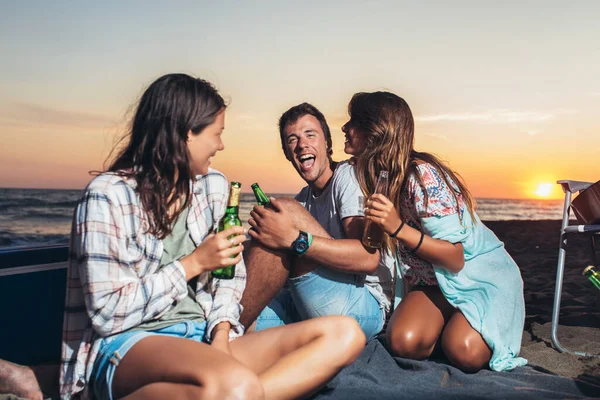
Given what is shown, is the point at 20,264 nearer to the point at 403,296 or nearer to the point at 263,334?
the point at 263,334

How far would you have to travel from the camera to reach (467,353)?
3502 mm

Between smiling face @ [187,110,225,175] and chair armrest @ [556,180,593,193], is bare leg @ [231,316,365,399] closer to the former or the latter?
smiling face @ [187,110,225,175]

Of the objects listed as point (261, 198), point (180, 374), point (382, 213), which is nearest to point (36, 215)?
point (261, 198)

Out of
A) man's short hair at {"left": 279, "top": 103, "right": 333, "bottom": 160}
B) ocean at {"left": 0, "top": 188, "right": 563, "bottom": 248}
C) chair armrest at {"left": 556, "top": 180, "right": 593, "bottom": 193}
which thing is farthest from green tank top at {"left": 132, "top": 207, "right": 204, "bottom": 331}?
ocean at {"left": 0, "top": 188, "right": 563, "bottom": 248}

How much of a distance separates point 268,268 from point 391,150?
1.02m

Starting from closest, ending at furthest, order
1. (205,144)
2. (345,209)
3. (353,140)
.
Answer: (205,144)
(345,209)
(353,140)

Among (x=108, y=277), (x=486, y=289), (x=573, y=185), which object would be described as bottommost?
(x=486, y=289)

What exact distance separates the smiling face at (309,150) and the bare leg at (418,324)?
1013 millimetres

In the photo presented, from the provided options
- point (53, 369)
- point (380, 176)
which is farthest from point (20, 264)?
point (380, 176)

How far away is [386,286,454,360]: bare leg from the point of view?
3.67 m

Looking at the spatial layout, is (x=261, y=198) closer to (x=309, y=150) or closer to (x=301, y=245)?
(x=301, y=245)

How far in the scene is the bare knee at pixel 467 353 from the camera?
3.51 meters

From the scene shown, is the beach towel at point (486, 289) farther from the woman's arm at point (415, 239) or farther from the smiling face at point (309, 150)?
the smiling face at point (309, 150)

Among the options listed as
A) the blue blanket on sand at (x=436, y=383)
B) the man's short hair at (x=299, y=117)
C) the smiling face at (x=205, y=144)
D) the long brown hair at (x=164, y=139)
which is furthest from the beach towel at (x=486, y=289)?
the long brown hair at (x=164, y=139)
